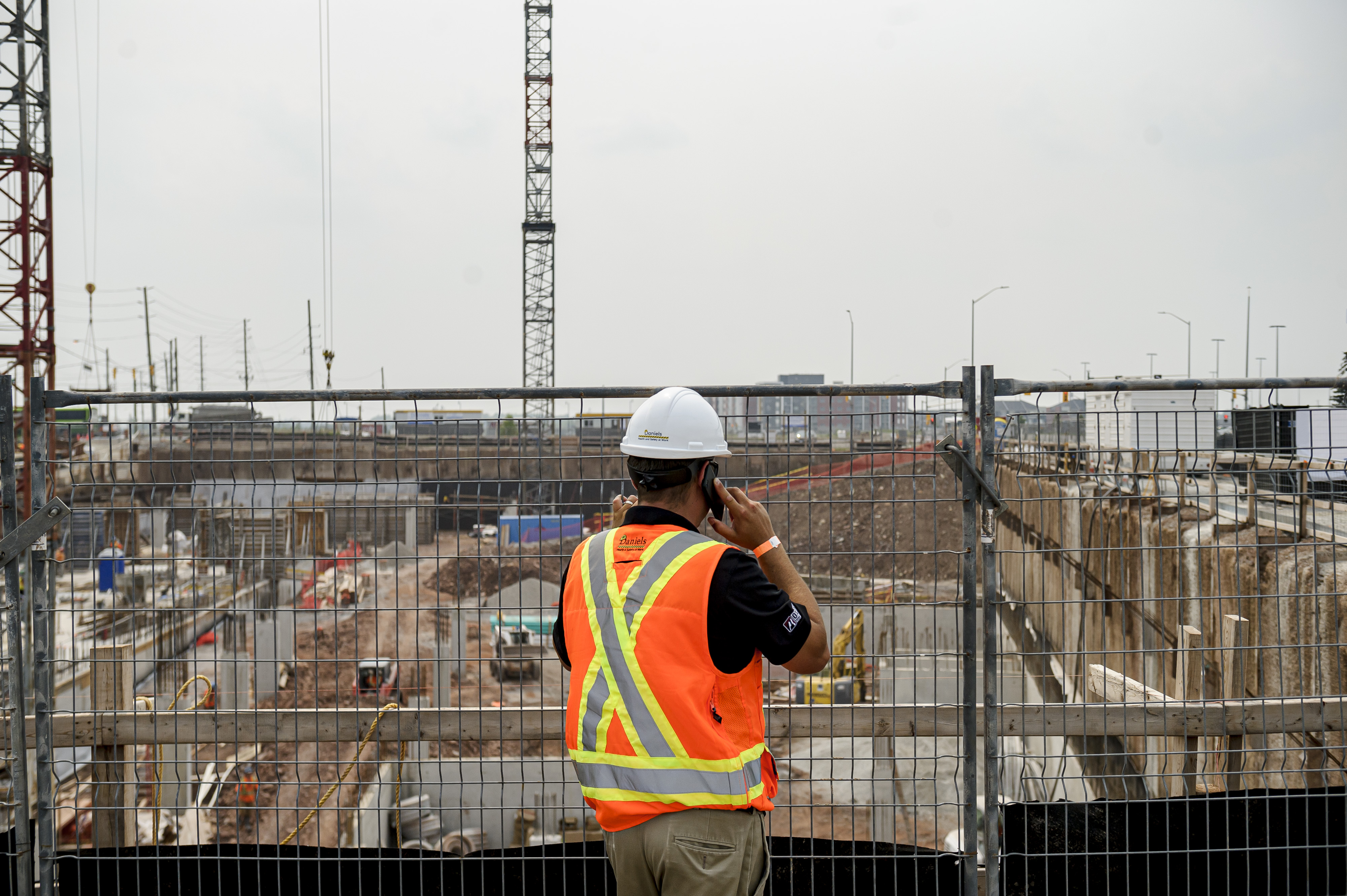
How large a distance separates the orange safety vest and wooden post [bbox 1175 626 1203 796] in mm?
2038

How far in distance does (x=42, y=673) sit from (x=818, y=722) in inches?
125

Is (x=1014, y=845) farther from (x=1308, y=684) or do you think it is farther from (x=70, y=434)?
(x=1308, y=684)

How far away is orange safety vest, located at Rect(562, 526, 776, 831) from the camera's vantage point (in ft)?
7.95

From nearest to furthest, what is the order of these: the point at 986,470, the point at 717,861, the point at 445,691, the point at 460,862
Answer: the point at 717,861 → the point at 986,470 → the point at 460,862 → the point at 445,691

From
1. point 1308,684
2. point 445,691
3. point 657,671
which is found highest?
point 657,671

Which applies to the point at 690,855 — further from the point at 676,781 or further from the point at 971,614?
the point at 971,614

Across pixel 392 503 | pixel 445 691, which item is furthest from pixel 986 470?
pixel 445 691

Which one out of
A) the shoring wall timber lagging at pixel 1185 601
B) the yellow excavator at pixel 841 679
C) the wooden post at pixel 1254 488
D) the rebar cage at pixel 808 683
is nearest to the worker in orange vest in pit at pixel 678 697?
the rebar cage at pixel 808 683

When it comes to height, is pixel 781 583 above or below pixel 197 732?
above

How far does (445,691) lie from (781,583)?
1778 centimetres

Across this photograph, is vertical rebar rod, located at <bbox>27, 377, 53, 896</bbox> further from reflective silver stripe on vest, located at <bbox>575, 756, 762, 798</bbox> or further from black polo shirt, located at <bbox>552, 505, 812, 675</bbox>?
black polo shirt, located at <bbox>552, 505, 812, 675</bbox>

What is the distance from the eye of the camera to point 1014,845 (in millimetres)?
3895

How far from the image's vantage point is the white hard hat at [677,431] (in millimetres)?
2674

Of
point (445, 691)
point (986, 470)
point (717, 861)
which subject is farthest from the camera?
point (445, 691)
